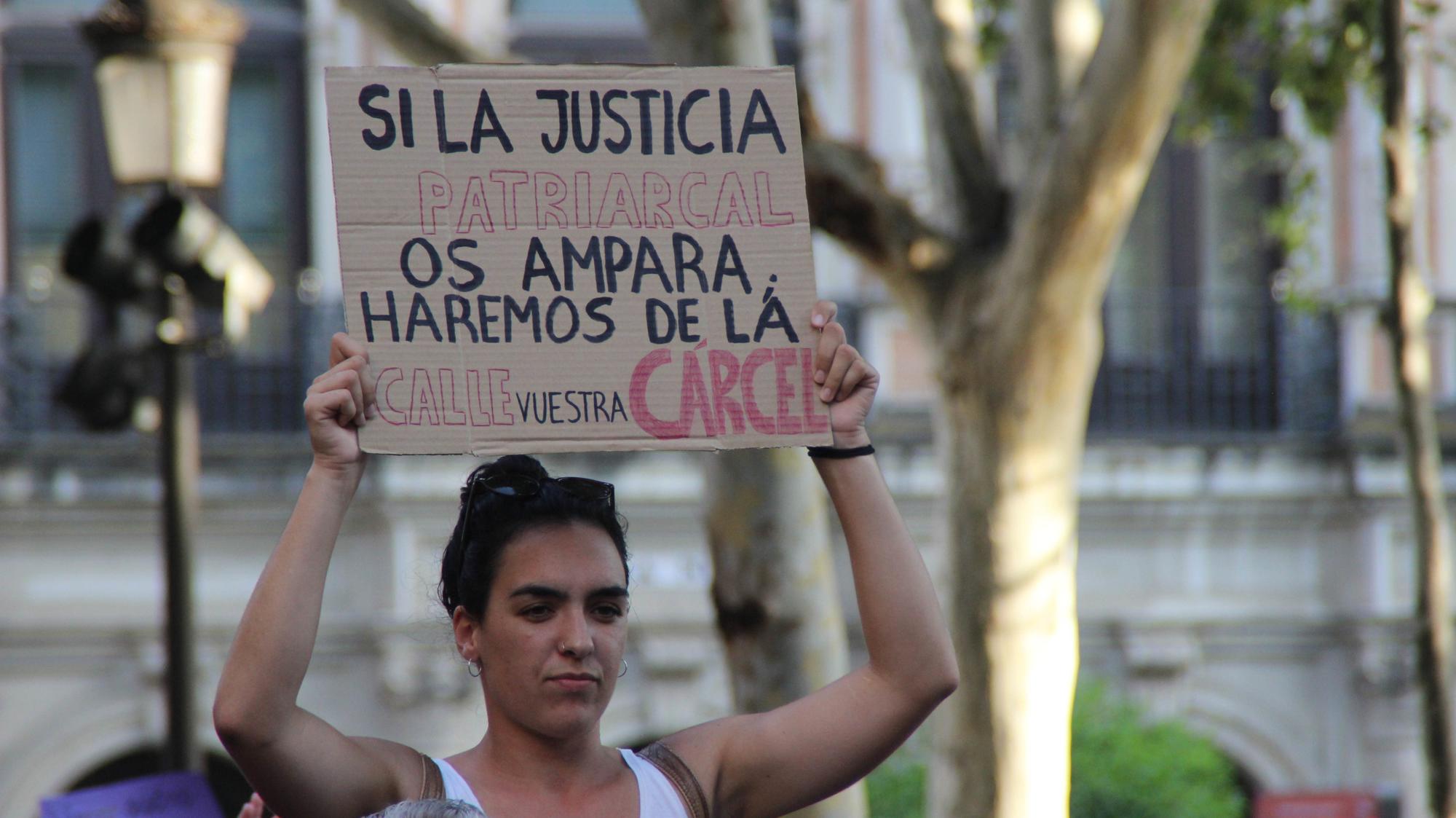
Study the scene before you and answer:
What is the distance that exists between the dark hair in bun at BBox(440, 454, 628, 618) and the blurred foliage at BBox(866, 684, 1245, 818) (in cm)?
719

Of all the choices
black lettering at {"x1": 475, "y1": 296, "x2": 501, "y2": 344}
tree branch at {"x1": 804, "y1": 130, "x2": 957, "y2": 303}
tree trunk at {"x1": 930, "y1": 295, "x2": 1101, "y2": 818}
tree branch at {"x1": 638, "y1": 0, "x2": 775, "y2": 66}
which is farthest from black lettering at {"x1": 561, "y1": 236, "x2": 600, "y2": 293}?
tree trunk at {"x1": 930, "y1": 295, "x2": 1101, "y2": 818}

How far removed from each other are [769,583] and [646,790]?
325cm

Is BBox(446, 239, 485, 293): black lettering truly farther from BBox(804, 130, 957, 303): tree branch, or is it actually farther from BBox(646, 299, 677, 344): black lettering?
BBox(804, 130, 957, 303): tree branch

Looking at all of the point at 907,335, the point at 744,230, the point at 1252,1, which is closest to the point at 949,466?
the point at 1252,1

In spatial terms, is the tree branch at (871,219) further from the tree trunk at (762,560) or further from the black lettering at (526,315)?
the black lettering at (526,315)

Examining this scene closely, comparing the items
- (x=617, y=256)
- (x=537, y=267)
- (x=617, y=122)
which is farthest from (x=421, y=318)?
(x=617, y=122)

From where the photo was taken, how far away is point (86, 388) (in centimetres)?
796

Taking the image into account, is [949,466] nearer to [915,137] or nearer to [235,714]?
[235,714]

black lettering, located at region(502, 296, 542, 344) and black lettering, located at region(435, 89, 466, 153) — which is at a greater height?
black lettering, located at region(435, 89, 466, 153)

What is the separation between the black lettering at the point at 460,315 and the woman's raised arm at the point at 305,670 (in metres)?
0.18

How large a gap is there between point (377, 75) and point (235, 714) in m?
0.95

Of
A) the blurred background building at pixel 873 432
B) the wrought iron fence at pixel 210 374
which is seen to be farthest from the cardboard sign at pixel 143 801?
the wrought iron fence at pixel 210 374

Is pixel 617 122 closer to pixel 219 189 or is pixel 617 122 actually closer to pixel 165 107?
pixel 165 107

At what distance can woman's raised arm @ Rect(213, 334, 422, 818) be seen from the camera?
8.12 ft
